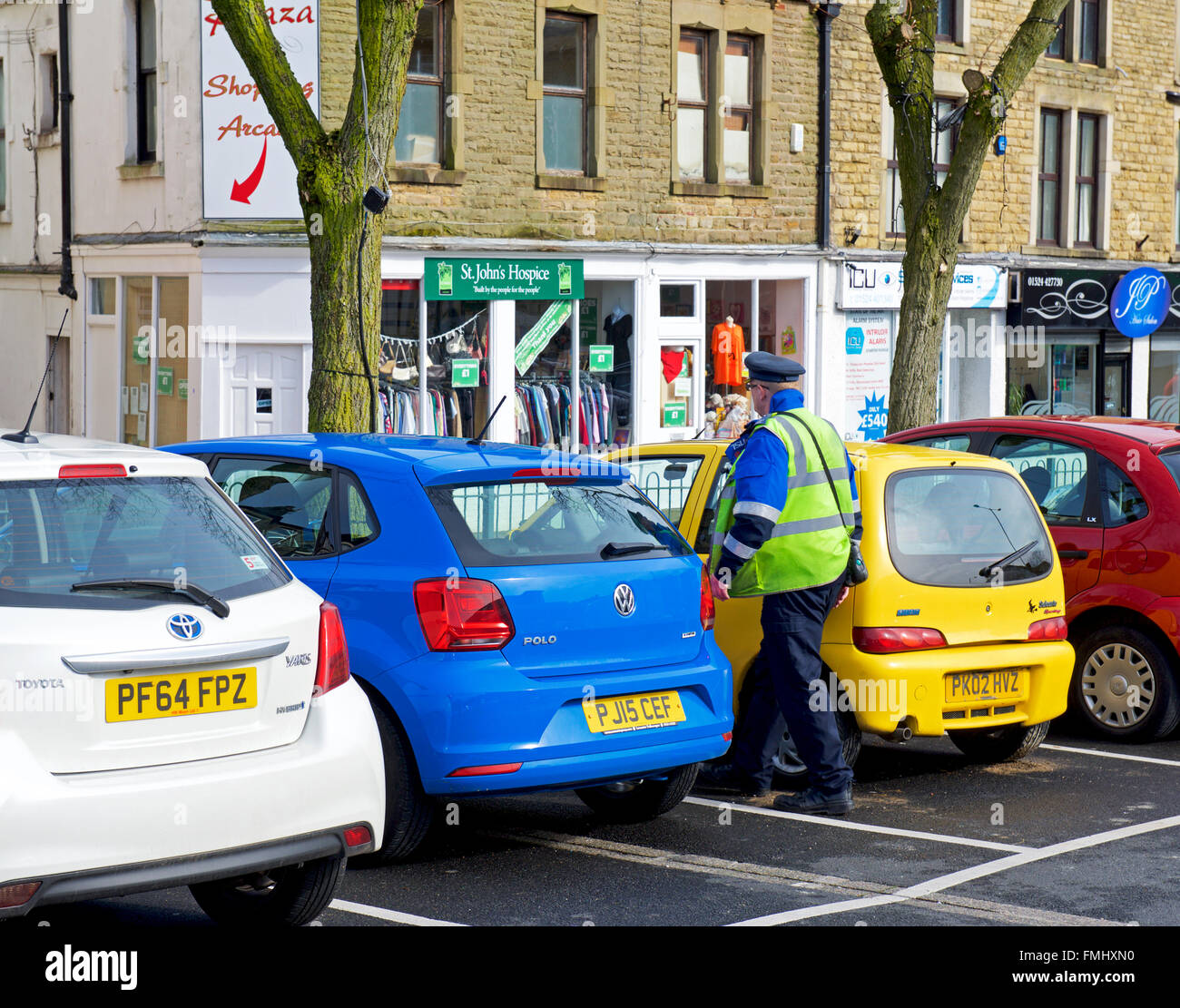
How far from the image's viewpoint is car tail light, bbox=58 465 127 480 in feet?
16.1

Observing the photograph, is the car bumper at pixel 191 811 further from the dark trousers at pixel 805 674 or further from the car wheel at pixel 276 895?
the dark trousers at pixel 805 674

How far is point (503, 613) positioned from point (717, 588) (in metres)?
1.45

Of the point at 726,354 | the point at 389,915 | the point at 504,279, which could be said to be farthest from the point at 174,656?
the point at 726,354

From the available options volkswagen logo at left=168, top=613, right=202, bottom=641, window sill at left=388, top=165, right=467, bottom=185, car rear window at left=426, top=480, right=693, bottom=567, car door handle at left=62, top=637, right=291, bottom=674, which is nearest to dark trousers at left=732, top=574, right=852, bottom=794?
car rear window at left=426, top=480, right=693, bottom=567

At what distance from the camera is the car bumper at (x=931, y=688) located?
7.43 m

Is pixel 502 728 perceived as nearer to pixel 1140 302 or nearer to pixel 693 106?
pixel 693 106

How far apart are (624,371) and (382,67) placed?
32.8ft

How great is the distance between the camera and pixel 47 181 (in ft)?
67.4

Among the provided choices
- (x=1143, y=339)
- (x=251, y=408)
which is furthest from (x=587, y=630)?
(x=1143, y=339)

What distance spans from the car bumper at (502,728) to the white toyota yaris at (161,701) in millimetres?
749

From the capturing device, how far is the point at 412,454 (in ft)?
21.9

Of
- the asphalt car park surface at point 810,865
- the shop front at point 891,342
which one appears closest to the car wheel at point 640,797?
the asphalt car park surface at point 810,865

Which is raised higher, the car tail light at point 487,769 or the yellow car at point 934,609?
the yellow car at point 934,609
